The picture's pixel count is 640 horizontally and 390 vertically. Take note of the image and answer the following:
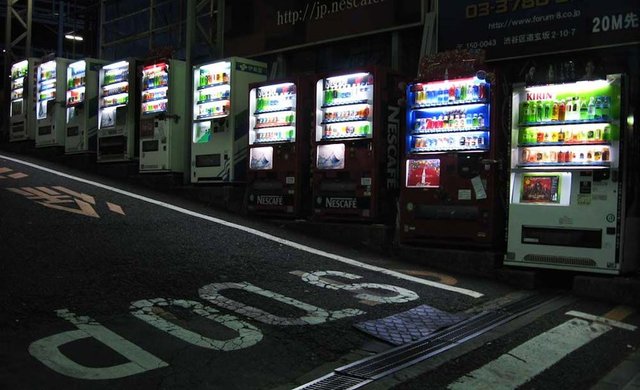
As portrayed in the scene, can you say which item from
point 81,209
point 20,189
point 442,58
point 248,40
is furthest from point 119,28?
point 442,58

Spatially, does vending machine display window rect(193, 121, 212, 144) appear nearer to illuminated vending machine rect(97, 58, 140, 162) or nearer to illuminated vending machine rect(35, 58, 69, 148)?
illuminated vending machine rect(97, 58, 140, 162)

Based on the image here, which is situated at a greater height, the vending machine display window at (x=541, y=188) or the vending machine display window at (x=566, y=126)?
the vending machine display window at (x=566, y=126)

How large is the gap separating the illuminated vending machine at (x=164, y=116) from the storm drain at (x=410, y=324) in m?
7.24

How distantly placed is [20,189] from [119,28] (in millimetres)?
8659

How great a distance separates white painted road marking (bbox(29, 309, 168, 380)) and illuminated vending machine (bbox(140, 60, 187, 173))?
7.23 metres

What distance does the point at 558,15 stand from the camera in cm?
777

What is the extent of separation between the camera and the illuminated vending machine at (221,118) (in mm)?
10211

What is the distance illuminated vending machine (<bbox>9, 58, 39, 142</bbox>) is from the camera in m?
15.4

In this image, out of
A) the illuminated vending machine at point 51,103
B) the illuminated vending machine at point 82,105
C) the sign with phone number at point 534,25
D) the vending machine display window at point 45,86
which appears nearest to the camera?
the sign with phone number at point 534,25

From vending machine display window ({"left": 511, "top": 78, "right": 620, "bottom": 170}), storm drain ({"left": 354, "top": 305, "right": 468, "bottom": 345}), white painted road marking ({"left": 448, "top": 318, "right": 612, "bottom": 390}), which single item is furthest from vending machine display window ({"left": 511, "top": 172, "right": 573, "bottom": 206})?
storm drain ({"left": 354, "top": 305, "right": 468, "bottom": 345})

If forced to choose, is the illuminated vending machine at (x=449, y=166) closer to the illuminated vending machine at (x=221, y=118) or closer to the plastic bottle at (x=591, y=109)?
the plastic bottle at (x=591, y=109)

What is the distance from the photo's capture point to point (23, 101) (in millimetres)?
15625

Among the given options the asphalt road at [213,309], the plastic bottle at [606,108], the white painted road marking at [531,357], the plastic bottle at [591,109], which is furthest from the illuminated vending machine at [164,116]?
the white painted road marking at [531,357]

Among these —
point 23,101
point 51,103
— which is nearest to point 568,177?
point 51,103
